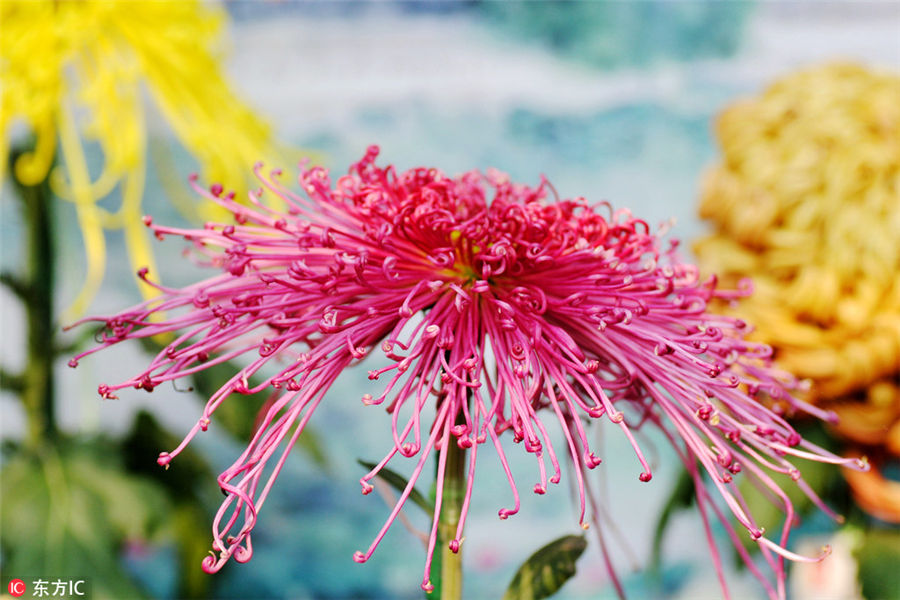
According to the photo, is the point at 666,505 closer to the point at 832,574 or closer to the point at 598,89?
the point at 832,574

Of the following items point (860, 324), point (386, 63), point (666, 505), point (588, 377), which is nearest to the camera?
point (588, 377)

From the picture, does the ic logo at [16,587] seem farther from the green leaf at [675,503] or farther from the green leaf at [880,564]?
the green leaf at [880,564]

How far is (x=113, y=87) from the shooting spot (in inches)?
26.0

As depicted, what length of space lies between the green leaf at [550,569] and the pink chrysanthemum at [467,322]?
42 millimetres

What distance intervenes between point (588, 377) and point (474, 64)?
2.26ft

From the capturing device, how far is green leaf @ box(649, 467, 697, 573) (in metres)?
0.80

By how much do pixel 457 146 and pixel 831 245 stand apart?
0.44 m

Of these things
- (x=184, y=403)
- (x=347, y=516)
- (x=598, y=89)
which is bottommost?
(x=347, y=516)

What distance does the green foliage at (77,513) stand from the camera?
65 centimetres

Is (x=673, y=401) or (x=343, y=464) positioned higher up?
(x=343, y=464)

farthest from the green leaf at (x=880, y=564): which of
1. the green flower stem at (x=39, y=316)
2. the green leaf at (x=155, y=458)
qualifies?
the green flower stem at (x=39, y=316)

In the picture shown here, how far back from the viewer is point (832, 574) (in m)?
0.85

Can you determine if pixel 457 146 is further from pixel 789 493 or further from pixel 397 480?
pixel 397 480

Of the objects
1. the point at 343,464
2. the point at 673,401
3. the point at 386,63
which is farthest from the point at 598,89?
the point at 673,401
